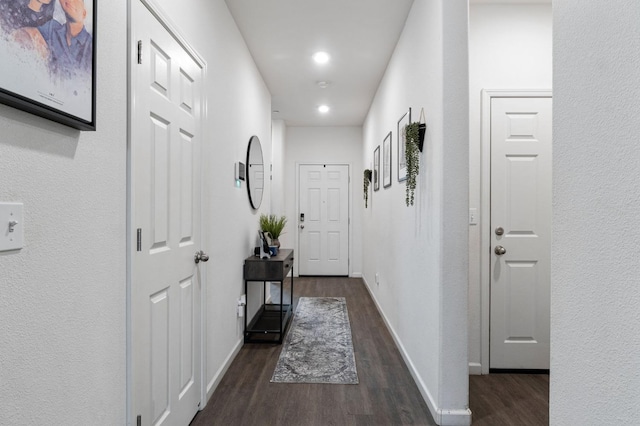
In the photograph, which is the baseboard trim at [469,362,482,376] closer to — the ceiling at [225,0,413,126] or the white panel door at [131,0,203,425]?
the white panel door at [131,0,203,425]

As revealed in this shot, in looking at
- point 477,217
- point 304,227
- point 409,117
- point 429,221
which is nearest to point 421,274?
point 429,221

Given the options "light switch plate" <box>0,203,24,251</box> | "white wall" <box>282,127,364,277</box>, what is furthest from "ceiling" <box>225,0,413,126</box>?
"light switch plate" <box>0,203,24,251</box>

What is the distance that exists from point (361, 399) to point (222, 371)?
97 centimetres

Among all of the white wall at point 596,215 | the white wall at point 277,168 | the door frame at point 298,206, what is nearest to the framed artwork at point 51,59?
the white wall at point 596,215

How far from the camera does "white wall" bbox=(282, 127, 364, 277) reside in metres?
6.23

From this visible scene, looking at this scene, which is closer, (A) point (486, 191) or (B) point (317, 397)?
(B) point (317, 397)

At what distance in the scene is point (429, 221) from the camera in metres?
2.14

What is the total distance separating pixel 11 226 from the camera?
837 mm

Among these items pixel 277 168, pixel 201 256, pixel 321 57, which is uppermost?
pixel 321 57

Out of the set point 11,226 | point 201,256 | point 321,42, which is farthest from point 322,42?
point 11,226

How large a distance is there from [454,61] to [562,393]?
159cm

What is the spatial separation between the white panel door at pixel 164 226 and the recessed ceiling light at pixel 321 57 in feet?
5.49

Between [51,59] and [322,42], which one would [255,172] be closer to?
[322,42]

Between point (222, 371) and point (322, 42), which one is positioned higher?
point (322, 42)
